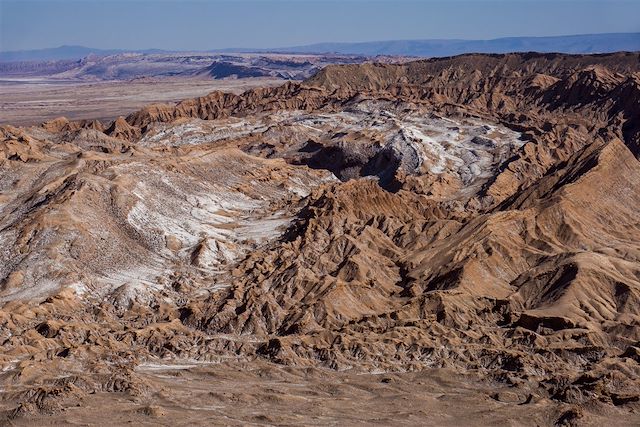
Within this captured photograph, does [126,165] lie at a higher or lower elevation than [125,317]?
higher

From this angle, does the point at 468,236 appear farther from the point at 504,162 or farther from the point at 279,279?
the point at 504,162

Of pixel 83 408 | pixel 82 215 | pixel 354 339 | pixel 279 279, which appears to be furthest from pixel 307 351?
pixel 82 215

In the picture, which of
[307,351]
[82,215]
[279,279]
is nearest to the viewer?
[307,351]

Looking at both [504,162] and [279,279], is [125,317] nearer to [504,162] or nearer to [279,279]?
[279,279]

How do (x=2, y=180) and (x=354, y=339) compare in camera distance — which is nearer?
(x=354, y=339)

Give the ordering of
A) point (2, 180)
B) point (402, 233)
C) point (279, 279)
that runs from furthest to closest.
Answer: point (2, 180) < point (402, 233) < point (279, 279)

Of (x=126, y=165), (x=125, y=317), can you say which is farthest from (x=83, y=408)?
(x=126, y=165)
